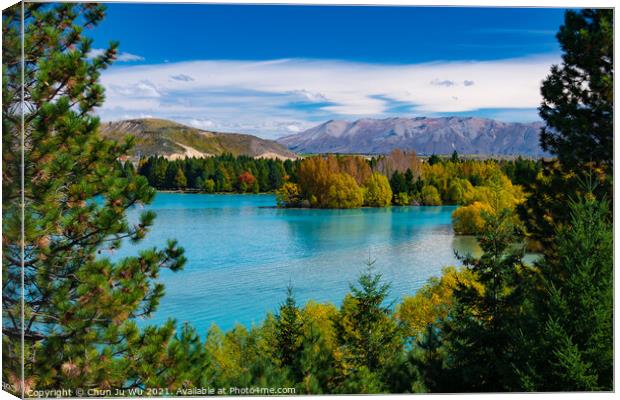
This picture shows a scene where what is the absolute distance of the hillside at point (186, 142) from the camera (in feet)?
25.2

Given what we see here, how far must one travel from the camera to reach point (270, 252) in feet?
40.0

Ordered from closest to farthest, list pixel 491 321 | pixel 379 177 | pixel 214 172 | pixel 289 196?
pixel 491 321 → pixel 214 172 → pixel 379 177 → pixel 289 196

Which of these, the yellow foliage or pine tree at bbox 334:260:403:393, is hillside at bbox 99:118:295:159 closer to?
pine tree at bbox 334:260:403:393

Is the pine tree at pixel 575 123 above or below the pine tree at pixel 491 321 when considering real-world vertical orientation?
above

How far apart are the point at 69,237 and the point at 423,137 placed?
161 inches

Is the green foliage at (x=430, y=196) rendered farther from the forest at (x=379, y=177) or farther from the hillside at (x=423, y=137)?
the hillside at (x=423, y=137)

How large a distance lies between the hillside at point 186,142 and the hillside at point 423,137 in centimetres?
46

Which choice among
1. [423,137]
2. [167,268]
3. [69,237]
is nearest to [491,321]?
[423,137]

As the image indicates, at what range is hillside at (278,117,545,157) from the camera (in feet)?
25.0

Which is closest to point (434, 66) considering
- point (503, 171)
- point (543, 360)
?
point (503, 171)

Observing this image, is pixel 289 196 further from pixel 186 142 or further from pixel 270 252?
pixel 186 142

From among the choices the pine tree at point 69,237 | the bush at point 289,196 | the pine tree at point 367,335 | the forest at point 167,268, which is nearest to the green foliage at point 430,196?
the pine tree at point 367,335

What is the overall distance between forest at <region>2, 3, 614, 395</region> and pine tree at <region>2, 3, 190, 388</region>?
1 cm

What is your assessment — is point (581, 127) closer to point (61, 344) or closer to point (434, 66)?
point (434, 66)
